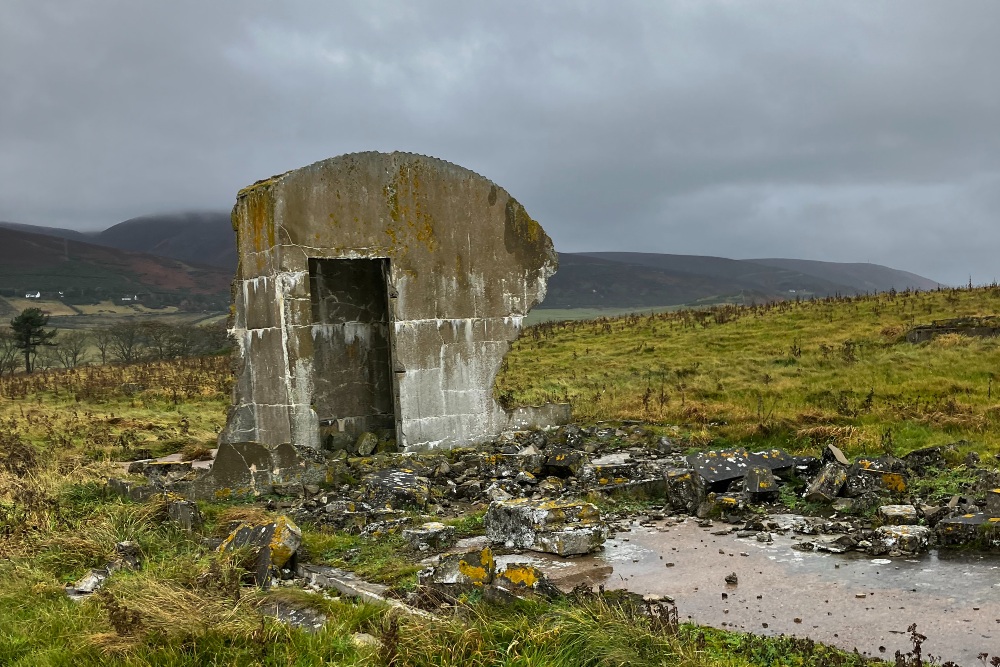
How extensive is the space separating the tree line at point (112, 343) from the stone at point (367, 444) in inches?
928

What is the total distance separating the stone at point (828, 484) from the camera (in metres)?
7.80

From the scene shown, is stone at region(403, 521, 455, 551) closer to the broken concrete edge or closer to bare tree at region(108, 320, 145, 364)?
the broken concrete edge

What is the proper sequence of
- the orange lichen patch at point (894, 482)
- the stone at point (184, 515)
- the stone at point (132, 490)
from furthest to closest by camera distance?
the stone at point (132, 490) → the orange lichen patch at point (894, 482) → the stone at point (184, 515)

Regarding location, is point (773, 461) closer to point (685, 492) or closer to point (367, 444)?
point (685, 492)

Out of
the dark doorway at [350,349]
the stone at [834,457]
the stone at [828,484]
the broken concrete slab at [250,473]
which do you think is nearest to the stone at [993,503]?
the stone at [828,484]

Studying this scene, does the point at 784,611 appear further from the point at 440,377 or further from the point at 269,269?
the point at 269,269

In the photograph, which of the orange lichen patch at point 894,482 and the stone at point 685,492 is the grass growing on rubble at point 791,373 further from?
the stone at point 685,492

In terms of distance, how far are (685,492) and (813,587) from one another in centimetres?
258

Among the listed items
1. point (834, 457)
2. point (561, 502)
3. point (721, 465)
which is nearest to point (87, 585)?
point (561, 502)

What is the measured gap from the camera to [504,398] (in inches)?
606

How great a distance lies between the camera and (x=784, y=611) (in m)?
5.14

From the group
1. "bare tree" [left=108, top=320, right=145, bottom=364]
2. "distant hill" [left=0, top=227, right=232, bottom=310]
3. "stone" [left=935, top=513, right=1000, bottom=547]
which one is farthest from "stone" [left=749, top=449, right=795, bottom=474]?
"distant hill" [left=0, top=227, right=232, bottom=310]

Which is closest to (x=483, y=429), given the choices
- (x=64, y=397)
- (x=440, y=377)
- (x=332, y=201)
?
(x=440, y=377)

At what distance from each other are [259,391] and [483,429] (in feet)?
11.0
